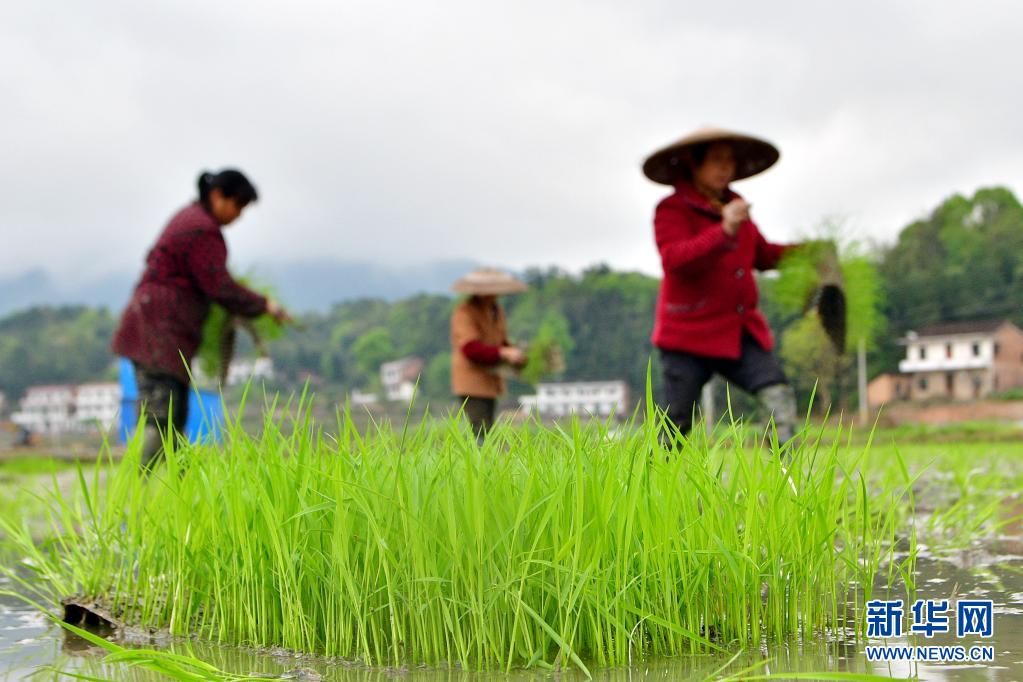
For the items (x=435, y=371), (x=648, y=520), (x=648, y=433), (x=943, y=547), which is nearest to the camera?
(x=648, y=520)

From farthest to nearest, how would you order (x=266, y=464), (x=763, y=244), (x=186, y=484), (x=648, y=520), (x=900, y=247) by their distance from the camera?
1. (x=900, y=247)
2. (x=763, y=244)
3. (x=186, y=484)
4. (x=266, y=464)
5. (x=648, y=520)

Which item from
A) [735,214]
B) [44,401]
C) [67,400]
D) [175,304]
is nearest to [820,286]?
[735,214]

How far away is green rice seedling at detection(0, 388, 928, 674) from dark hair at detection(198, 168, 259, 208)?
2.36 meters

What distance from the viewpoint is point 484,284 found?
240 inches

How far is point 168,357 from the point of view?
4.30m

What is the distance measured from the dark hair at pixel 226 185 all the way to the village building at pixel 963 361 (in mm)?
46022

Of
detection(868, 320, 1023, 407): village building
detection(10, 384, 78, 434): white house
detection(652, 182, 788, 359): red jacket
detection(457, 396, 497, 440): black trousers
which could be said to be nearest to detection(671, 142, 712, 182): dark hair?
detection(652, 182, 788, 359): red jacket

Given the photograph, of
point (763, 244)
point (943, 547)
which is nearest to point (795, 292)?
point (763, 244)

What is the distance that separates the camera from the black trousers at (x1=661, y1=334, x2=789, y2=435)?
3.87 meters

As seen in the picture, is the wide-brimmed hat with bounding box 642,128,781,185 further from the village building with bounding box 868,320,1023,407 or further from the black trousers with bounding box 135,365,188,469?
the village building with bounding box 868,320,1023,407

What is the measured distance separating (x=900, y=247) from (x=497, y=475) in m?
48.9

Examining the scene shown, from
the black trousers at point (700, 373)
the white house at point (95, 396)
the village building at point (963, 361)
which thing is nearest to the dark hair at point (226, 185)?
the black trousers at point (700, 373)

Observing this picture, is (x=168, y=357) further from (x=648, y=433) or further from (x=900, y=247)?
(x=900, y=247)

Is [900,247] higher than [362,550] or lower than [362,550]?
higher
